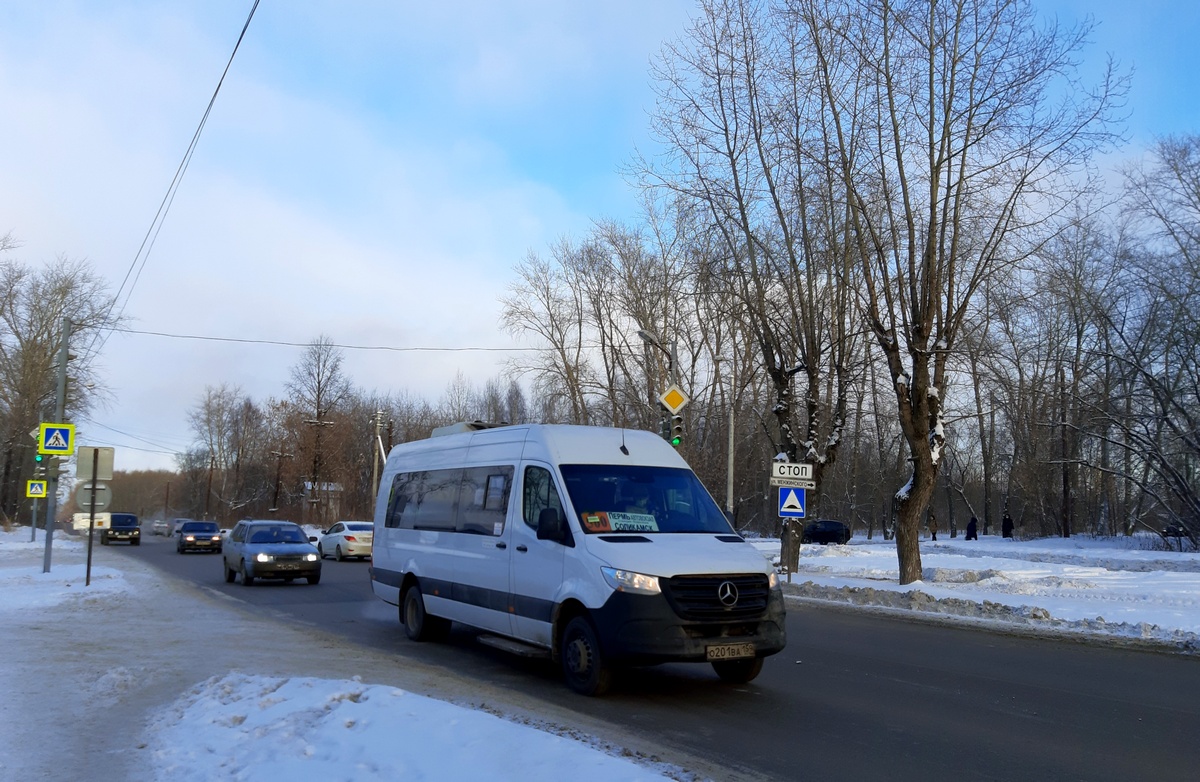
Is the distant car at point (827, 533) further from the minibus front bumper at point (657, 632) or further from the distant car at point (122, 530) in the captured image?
the minibus front bumper at point (657, 632)

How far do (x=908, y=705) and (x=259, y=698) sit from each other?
574cm

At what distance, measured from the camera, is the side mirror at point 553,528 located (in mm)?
8836

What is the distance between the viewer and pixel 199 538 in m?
40.0

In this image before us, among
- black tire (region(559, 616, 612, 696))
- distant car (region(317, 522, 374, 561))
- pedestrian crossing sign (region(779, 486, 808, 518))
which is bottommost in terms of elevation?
distant car (region(317, 522, 374, 561))

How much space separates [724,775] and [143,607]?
13.5m

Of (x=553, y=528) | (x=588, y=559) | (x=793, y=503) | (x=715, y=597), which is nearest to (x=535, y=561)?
(x=553, y=528)

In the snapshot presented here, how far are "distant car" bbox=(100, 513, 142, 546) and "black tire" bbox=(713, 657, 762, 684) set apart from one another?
153 feet

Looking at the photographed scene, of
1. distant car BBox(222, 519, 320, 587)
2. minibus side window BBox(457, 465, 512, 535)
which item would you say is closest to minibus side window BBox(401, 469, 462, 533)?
minibus side window BBox(457, 465, 512, 535)

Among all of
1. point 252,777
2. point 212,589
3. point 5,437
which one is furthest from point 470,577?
point 5,437

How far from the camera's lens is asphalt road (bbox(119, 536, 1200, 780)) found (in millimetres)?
6609

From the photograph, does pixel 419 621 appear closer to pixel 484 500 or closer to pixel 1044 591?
pixel 484 500

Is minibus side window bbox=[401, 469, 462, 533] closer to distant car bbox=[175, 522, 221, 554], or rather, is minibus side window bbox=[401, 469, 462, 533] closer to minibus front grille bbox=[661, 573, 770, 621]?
→ minibus front grille bbox=[661, 573, 770, 621]

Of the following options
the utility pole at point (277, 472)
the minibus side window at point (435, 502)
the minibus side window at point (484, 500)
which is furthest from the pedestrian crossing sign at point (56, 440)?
the utility pole at point (277, 472)

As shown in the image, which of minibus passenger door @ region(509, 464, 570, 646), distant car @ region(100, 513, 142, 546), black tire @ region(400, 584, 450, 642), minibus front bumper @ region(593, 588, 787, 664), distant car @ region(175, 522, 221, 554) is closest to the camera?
minibus front bumper @ region(593, 588, 787, 664)
